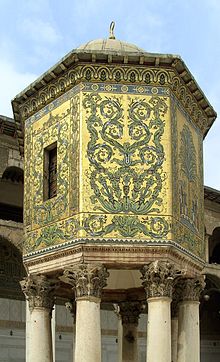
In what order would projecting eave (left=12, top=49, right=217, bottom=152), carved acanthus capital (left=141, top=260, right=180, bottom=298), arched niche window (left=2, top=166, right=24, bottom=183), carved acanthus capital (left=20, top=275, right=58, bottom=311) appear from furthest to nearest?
arched niche window (left=2, top=166, right=24, bottom=183) → carved acanthus capital (left=20, top=275, right=58, bottom=311) → projecting eave (left=12, top=49, right=217, bottom=152) → carved acanthus capital (left=141, top=260, right=180, bottom=298)

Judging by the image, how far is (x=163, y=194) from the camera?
9.68 m

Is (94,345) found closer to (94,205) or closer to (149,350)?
(149,350)

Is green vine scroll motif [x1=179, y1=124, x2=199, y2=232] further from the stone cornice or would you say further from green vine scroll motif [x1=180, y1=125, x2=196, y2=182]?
the stone cornice

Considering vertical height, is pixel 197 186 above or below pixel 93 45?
below

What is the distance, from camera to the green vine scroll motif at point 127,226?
9438mm

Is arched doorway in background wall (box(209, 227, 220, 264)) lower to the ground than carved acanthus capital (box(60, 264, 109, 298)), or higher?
higher

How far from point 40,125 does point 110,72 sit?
1.54 metres

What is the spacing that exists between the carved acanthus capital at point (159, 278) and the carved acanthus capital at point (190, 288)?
1.03 metres

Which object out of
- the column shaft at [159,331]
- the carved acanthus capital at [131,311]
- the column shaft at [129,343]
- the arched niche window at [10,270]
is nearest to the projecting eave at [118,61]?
the column shaft at [159,331]

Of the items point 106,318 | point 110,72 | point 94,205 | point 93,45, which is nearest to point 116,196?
point 94,205

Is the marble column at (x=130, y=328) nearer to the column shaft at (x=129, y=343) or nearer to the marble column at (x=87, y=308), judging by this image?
the column shaft at (x=129, y=343)

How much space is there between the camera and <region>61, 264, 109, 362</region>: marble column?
8.97m

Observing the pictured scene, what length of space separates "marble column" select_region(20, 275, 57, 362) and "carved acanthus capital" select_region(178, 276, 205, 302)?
1.94 m

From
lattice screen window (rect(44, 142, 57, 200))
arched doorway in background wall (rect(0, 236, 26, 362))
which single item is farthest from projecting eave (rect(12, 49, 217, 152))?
arched doorway in background wall (rect(0, 236, 26, 362))
